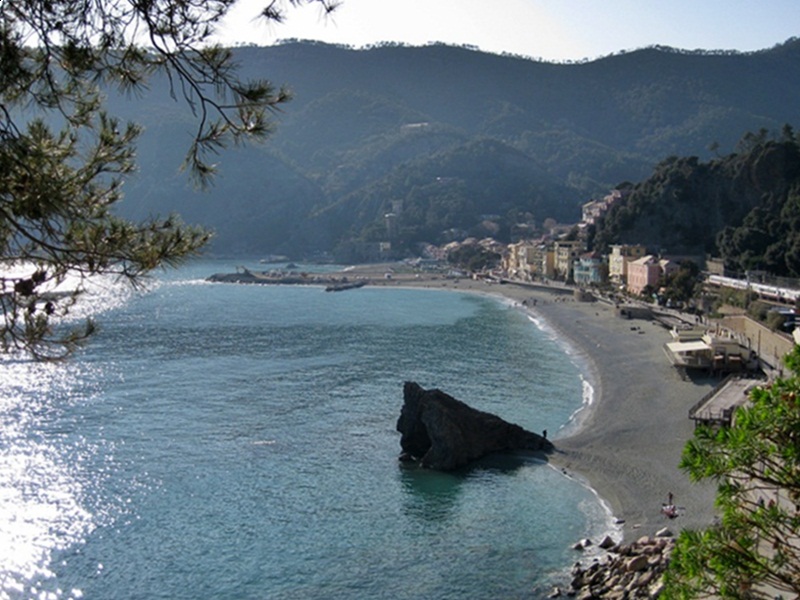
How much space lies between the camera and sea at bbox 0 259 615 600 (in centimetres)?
1358

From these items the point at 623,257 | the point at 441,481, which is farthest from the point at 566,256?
the point at 441,481

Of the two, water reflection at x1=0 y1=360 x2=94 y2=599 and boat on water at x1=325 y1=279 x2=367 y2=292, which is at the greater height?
boat on water at x1=325 y1=279 x2=367 y2=292

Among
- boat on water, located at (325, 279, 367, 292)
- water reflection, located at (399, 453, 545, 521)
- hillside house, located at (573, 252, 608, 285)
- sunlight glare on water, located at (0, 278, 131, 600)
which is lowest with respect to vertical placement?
water reflection, located at (399, 453, 545, 521)

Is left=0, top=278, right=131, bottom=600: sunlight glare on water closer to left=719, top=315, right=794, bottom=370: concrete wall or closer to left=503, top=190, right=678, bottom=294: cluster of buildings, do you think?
left=719, top=315, right=794, bottom=370: concrete wall

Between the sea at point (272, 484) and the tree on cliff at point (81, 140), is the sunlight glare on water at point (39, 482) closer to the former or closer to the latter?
the sea at point (272, 484)

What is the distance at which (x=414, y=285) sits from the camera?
75.6 metres

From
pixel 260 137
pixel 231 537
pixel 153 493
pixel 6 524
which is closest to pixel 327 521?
pixel 231 537

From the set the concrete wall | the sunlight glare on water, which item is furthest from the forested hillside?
the sunlight glare on water

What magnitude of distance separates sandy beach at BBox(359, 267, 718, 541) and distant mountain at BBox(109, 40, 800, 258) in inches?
2509

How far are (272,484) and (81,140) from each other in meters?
13.5

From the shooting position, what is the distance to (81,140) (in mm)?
5555

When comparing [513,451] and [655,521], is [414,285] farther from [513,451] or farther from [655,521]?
[655,521]

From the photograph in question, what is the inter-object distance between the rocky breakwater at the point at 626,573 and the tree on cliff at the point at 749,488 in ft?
25.3

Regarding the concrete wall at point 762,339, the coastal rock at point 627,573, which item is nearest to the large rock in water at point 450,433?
the coastal rock at point 627,573
